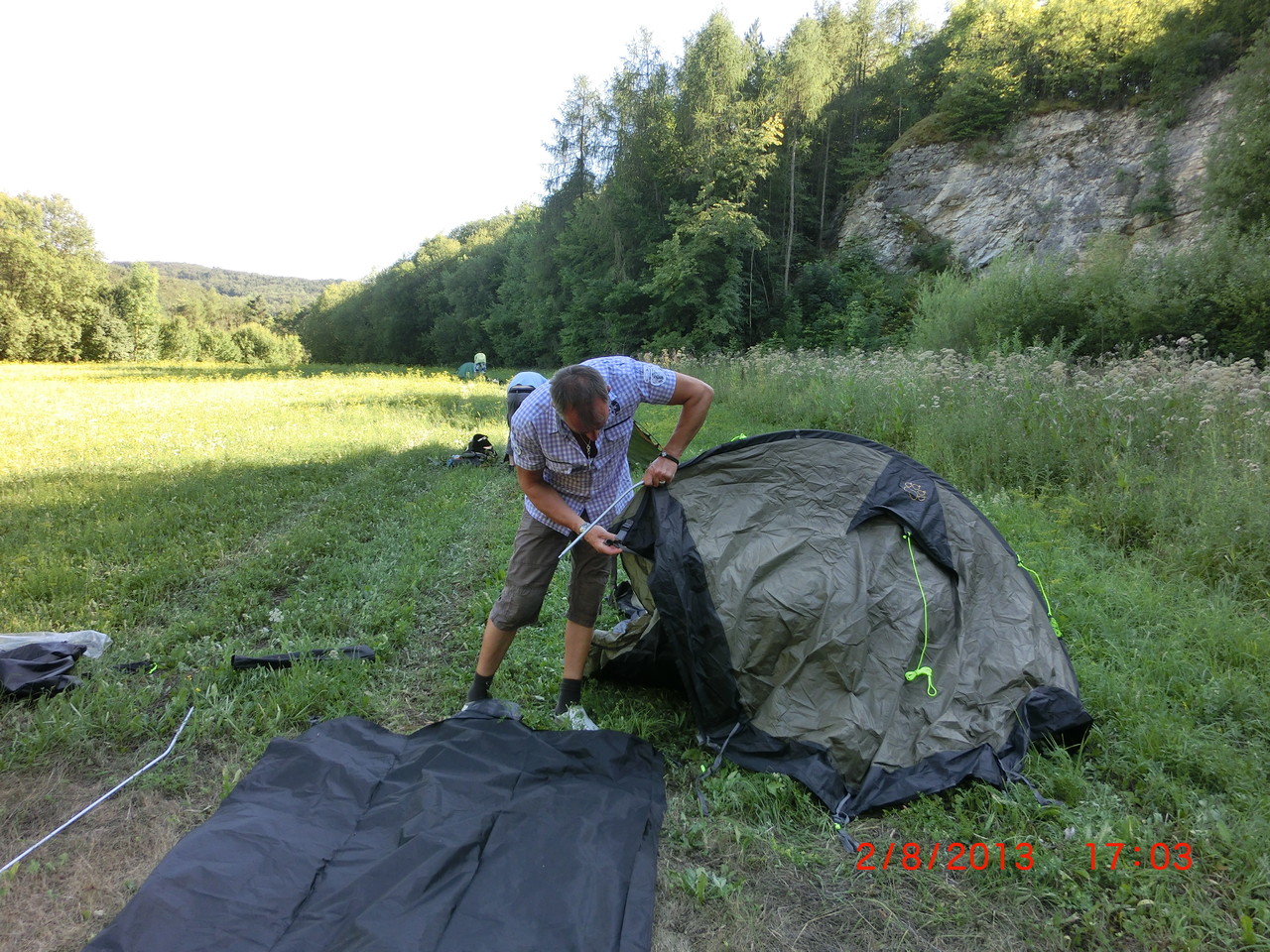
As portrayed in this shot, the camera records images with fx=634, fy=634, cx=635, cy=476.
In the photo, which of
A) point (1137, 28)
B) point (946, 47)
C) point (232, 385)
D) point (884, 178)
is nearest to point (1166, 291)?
point (1137, 28)

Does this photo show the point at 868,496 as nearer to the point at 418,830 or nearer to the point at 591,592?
the point at 591,592

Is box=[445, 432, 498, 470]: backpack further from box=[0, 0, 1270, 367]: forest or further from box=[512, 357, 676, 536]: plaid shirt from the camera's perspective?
box=[0, 0, 1270, 367]: forest

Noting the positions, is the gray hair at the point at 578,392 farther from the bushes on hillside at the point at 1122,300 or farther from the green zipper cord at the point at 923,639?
the bushes on hillside at the point at 1122,300

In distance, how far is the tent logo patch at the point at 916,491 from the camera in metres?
3.25

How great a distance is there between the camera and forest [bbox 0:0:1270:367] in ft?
34.3

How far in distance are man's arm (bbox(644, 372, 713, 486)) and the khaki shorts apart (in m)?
0.51

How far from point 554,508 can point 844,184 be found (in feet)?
97.5

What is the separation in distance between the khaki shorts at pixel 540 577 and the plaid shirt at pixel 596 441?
103mm

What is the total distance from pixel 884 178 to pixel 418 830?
95.0ft

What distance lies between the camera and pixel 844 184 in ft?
91.9

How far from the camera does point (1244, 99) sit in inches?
479
